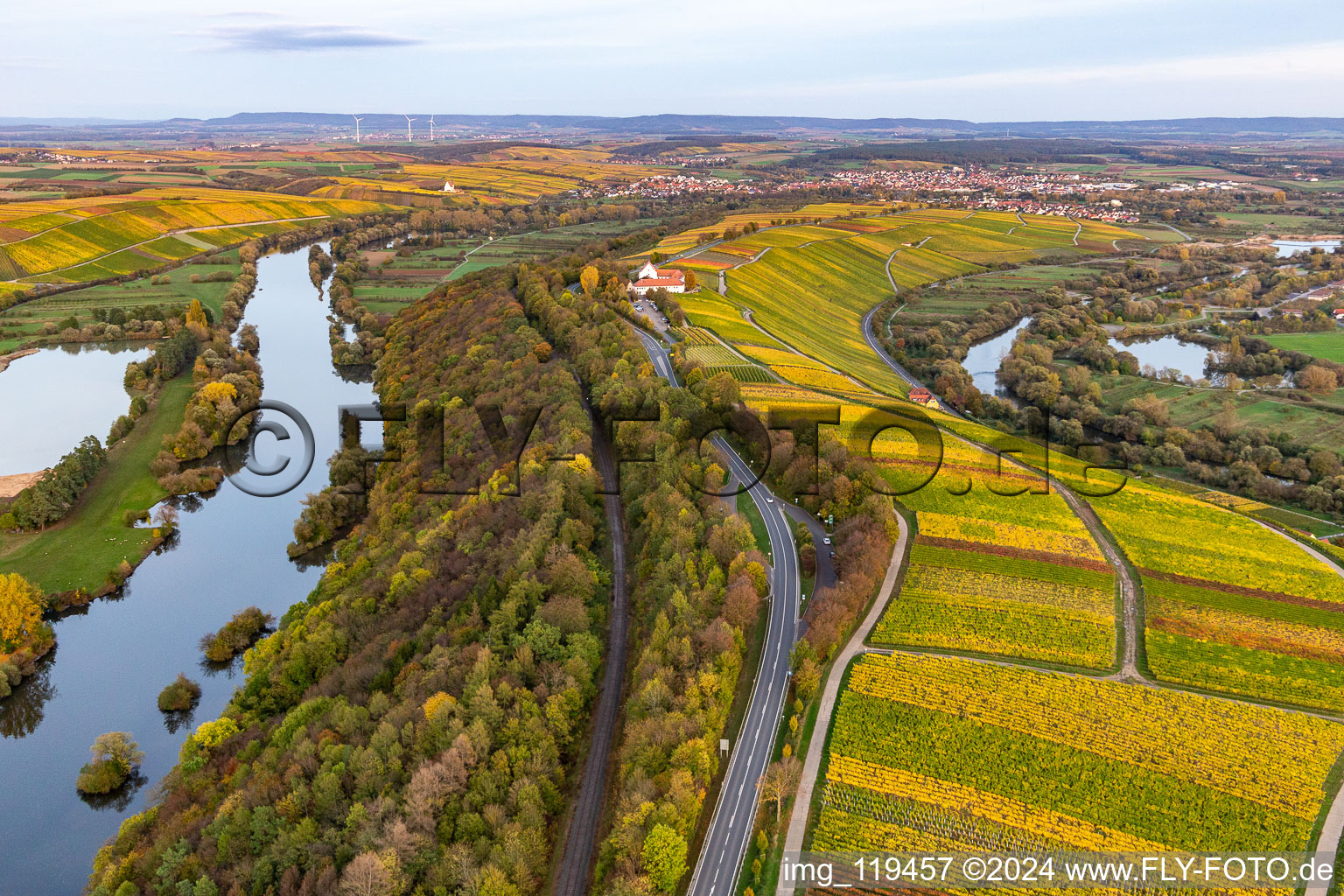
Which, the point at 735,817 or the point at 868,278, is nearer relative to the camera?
the point at 735,817

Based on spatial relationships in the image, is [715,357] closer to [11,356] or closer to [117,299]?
[11,356]

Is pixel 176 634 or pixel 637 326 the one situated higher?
pixel 637 326

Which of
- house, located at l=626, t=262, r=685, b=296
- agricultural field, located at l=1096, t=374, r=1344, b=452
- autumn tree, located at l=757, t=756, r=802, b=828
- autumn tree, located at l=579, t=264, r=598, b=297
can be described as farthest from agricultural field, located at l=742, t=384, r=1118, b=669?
house, located at l=626, t=262, r=685, b=296

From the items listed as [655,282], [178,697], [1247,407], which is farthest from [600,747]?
[1247,407]

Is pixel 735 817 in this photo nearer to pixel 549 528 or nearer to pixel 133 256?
pixel 549 528

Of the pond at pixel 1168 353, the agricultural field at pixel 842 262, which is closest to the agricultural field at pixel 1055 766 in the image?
the agricultural field at pixel 842 262

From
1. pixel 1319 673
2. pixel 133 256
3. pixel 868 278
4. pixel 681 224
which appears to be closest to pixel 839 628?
pixel 1319 673

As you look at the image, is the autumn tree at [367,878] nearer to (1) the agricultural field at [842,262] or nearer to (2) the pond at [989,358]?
(1) the agricultural field at [842,262]

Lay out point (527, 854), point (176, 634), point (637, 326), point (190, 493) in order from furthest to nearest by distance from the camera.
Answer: point (637, 326)
point (190, 493)
point (176, 634)
point (527, 854)

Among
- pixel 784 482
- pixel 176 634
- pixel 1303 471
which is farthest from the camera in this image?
pixel 1303 471
